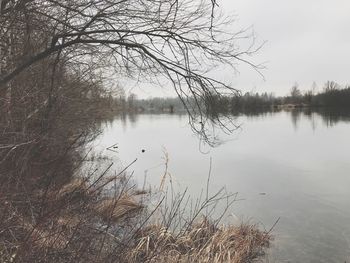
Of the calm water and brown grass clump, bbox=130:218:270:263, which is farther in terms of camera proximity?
the calm water

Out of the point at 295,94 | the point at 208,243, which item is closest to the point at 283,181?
the point at 208,243

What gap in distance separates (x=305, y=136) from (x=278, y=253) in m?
21.0

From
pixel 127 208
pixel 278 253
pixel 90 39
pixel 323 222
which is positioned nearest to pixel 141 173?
pixel 127 208

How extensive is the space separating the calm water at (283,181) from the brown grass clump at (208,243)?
350 millimetres

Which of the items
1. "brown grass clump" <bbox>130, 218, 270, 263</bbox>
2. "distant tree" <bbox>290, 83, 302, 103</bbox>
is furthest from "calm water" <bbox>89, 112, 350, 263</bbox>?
"distant tree" <bbox>290, 83, 302, 103</bbox>

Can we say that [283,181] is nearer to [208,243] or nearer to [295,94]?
[208,243]

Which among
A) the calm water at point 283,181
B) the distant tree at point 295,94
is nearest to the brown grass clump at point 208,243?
the calm water at point 283,181

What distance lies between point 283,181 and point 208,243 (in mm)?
7886

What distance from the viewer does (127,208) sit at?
9.34m

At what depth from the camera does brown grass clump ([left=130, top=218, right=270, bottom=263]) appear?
550 cm

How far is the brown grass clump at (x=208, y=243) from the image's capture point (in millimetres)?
5504

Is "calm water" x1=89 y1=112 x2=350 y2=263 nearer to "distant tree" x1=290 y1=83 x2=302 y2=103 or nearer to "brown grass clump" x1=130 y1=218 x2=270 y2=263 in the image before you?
"brown grass clump" x1=130 y1=218 x2=270 y2=263

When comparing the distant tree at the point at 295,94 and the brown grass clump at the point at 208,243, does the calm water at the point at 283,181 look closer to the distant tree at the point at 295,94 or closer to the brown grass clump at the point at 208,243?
the brown grass clump at the point at 208,243

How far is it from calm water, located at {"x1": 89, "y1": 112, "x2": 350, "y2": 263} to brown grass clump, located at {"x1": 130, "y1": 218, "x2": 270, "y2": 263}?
35 centimetres
